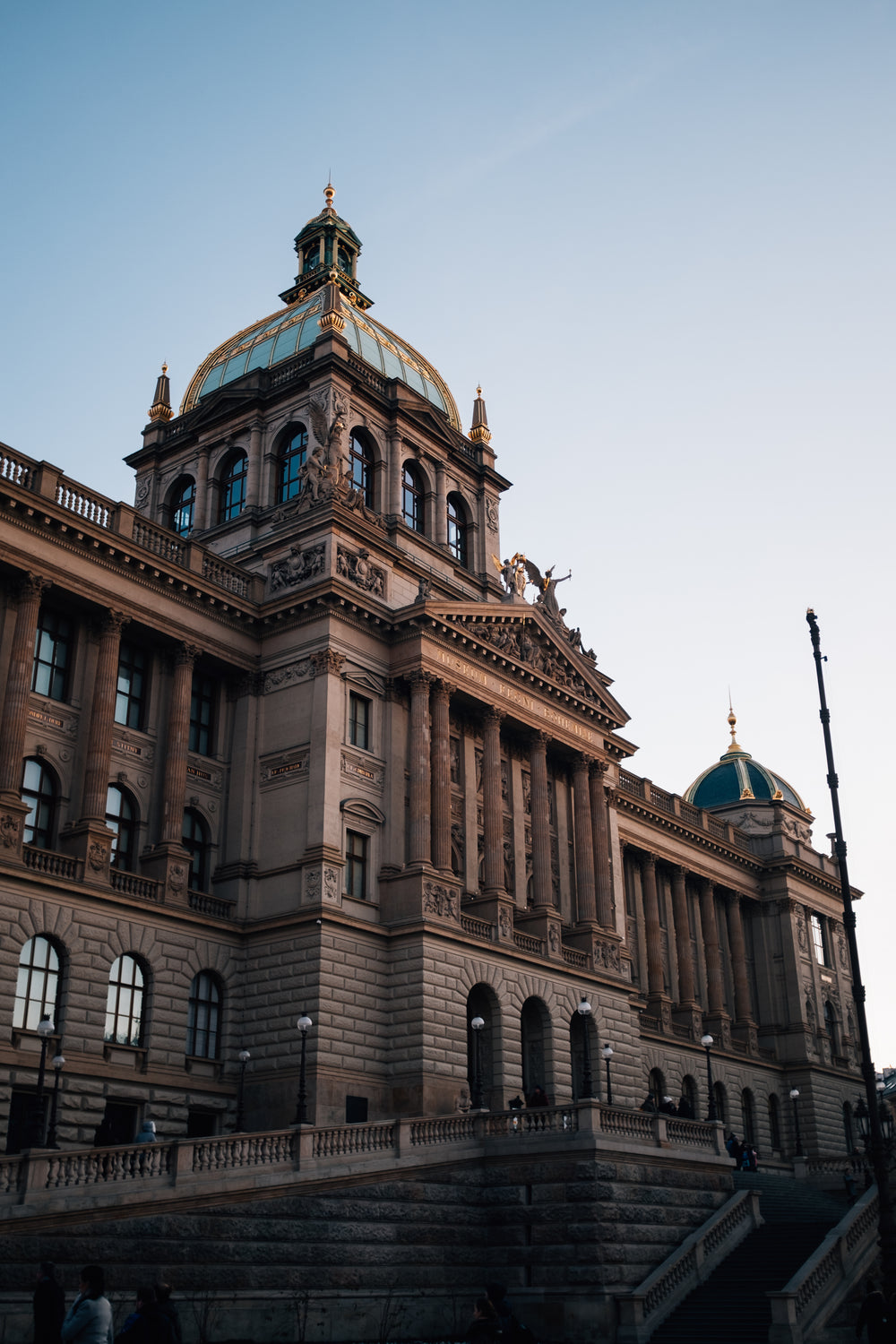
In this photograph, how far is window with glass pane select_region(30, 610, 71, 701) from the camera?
39.8 metres

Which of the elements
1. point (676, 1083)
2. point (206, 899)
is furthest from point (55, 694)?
point (676, 1083)

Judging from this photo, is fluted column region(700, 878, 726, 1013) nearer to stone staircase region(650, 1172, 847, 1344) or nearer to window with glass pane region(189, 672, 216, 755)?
stone staircase region(650, 1172, 847, 1344)

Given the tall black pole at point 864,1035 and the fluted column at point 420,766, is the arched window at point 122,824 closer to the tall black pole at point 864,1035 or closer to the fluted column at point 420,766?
the fluted column at point 420,766

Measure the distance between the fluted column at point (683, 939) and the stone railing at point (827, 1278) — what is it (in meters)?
30.1

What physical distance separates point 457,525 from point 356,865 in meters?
22.1

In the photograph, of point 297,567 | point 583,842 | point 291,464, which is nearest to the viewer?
point 297,567

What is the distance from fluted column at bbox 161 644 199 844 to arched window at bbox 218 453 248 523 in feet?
45.3

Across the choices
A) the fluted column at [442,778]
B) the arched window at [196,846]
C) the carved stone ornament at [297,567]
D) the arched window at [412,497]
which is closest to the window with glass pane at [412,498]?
the arched window at [412,497]

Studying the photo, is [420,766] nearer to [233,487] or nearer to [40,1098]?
[233,487]

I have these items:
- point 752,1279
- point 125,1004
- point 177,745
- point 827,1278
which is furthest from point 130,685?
point 827,1278

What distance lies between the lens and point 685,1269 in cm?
3262

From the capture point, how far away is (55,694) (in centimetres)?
4016

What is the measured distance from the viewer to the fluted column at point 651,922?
64.2m

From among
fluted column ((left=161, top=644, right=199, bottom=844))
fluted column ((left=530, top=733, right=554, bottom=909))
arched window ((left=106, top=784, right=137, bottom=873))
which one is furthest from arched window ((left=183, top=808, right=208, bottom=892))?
fluted column ((left=530, top=733, right=554, bottom=909))
